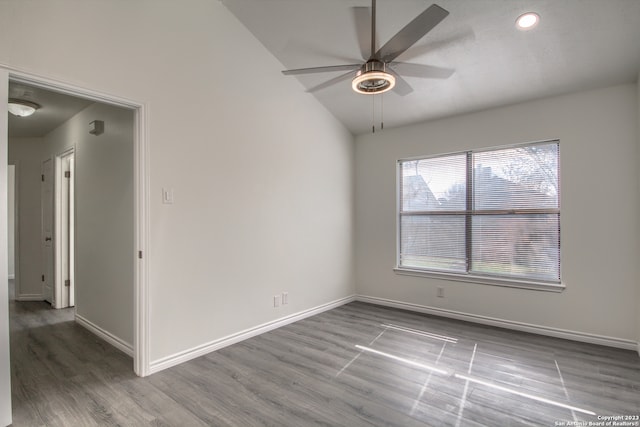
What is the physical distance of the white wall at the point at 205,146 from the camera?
2371mm

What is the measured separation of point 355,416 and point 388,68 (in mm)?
2451

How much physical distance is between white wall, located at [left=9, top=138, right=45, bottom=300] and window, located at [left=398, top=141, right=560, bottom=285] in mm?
5699

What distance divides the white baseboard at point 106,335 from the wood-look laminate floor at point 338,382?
8 cm

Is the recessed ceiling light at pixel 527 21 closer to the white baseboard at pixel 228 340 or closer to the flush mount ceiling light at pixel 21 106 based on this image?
the white baseboard at pixel 228 340

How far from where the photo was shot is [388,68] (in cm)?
253

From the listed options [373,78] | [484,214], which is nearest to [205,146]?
[373,78]

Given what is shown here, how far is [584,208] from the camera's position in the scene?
334cm

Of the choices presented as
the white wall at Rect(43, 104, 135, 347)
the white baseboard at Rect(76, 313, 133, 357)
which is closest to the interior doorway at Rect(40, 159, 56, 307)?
the white wall at Rect(43, 104, 135, 347)

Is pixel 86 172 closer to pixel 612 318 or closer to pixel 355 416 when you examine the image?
pixel 355 416

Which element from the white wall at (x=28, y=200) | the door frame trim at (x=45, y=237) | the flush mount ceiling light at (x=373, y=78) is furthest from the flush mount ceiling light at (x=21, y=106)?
the flush mount ceiling light at (x=373, y=78)

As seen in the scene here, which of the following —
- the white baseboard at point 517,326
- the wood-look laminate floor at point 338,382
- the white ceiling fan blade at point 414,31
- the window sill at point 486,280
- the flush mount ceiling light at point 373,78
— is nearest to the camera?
the white ceiling fan blade at point 414,31

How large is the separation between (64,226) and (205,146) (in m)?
3.09

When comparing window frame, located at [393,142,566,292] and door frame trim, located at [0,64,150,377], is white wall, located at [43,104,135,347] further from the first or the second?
window frame, located at [393,142,566,292]

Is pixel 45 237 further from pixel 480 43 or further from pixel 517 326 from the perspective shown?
pixel 517 326
